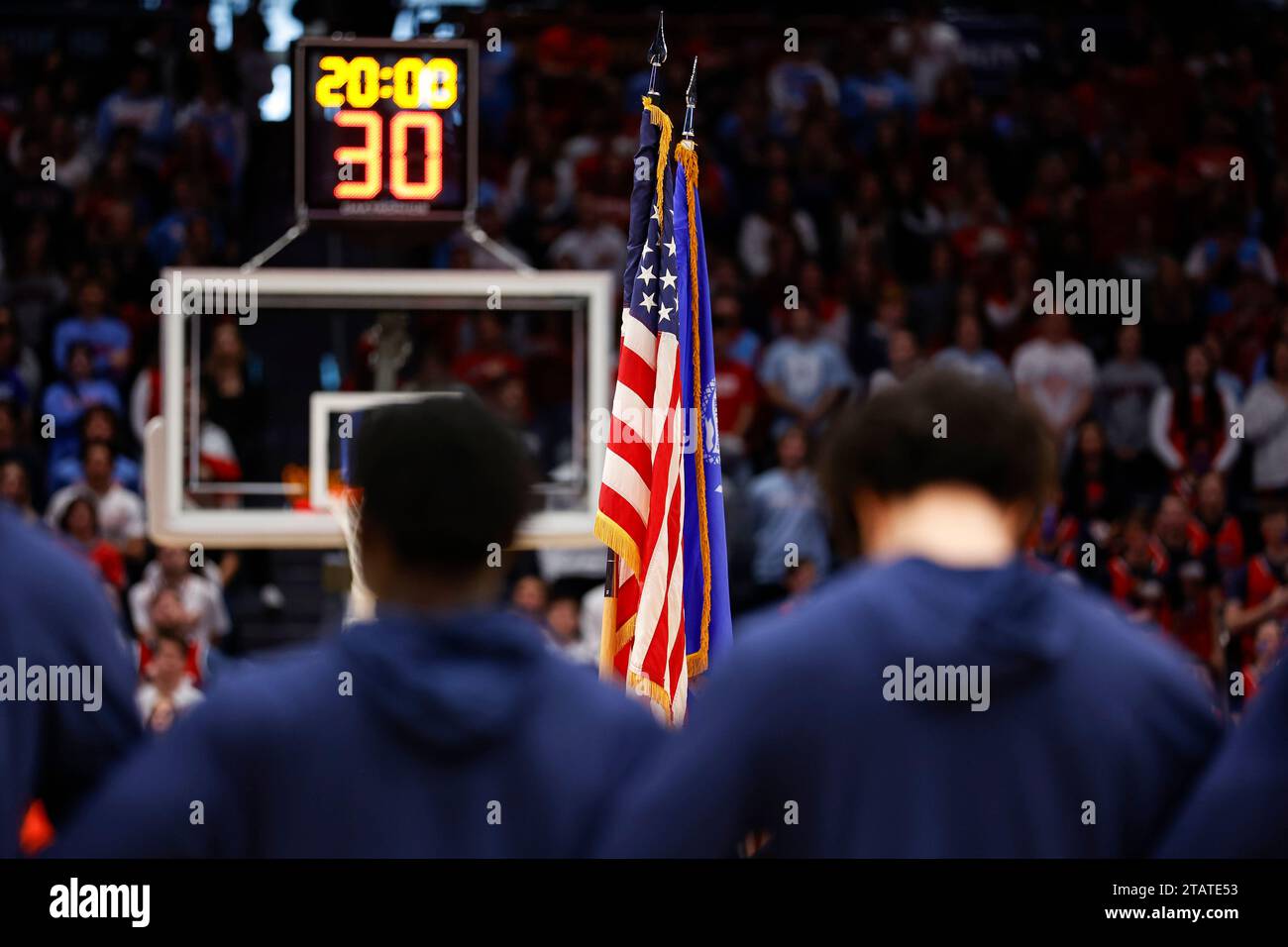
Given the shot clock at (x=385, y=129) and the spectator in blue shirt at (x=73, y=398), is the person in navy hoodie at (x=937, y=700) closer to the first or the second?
the shot clock at (x=385, y=129)

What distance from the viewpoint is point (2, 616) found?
111 inches

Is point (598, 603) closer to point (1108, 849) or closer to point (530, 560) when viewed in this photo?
point (530, 560)

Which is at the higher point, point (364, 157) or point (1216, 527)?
point (364, 157)

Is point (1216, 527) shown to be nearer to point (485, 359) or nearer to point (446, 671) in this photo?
point (485, 359)

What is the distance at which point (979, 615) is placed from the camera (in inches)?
104

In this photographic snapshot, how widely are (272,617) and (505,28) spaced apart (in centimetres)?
658

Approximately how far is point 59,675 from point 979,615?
121 centimetres

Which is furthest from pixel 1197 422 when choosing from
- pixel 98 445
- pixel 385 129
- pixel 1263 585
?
pixel 98 445

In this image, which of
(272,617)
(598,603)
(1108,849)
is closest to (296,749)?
(1108,849)

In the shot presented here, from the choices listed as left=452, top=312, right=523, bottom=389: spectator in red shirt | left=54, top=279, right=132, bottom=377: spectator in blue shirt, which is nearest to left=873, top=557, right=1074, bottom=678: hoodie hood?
left=452, top=312, right=523, bottom=389: spectator in red shirt

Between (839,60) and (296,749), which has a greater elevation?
(839,60)

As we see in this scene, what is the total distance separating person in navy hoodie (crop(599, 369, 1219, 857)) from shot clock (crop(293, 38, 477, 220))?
5345mm

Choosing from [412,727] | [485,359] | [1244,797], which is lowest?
[1244,797]

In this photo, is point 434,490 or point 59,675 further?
point 59,675
